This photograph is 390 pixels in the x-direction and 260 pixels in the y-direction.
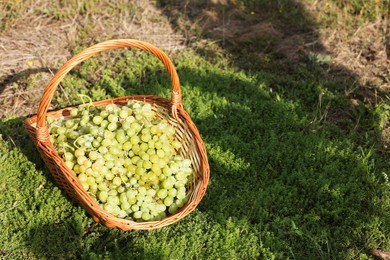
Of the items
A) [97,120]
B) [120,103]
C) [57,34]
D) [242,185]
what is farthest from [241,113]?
[57,34]

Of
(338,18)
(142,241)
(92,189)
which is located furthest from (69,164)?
(338,18)

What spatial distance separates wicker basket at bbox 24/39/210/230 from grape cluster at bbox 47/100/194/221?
0.35ft

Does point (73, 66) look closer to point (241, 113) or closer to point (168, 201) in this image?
point (168, 201)

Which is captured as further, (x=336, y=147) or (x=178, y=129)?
(x=336, y=147)

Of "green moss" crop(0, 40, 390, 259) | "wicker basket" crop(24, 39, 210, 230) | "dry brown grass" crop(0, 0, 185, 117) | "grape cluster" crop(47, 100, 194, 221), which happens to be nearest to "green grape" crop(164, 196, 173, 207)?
"grape cluster" crop(47, 100, 194, 221)

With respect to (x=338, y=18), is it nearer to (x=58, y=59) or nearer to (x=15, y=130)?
(x=58, y=59)

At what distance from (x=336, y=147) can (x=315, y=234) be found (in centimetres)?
107

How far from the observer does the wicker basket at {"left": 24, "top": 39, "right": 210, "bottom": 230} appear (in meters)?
3.58

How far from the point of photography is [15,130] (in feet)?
16.0

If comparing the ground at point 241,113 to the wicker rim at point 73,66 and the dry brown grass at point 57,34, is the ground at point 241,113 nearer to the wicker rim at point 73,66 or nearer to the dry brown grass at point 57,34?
the dry brown grass at point 57,34

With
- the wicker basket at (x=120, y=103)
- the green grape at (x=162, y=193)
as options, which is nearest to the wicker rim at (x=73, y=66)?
the wicker basket at (x=120, y=103)

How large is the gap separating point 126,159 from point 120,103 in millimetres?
751

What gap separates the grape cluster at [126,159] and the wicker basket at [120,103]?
0.11 meters

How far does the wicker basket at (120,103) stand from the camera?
358 cm
